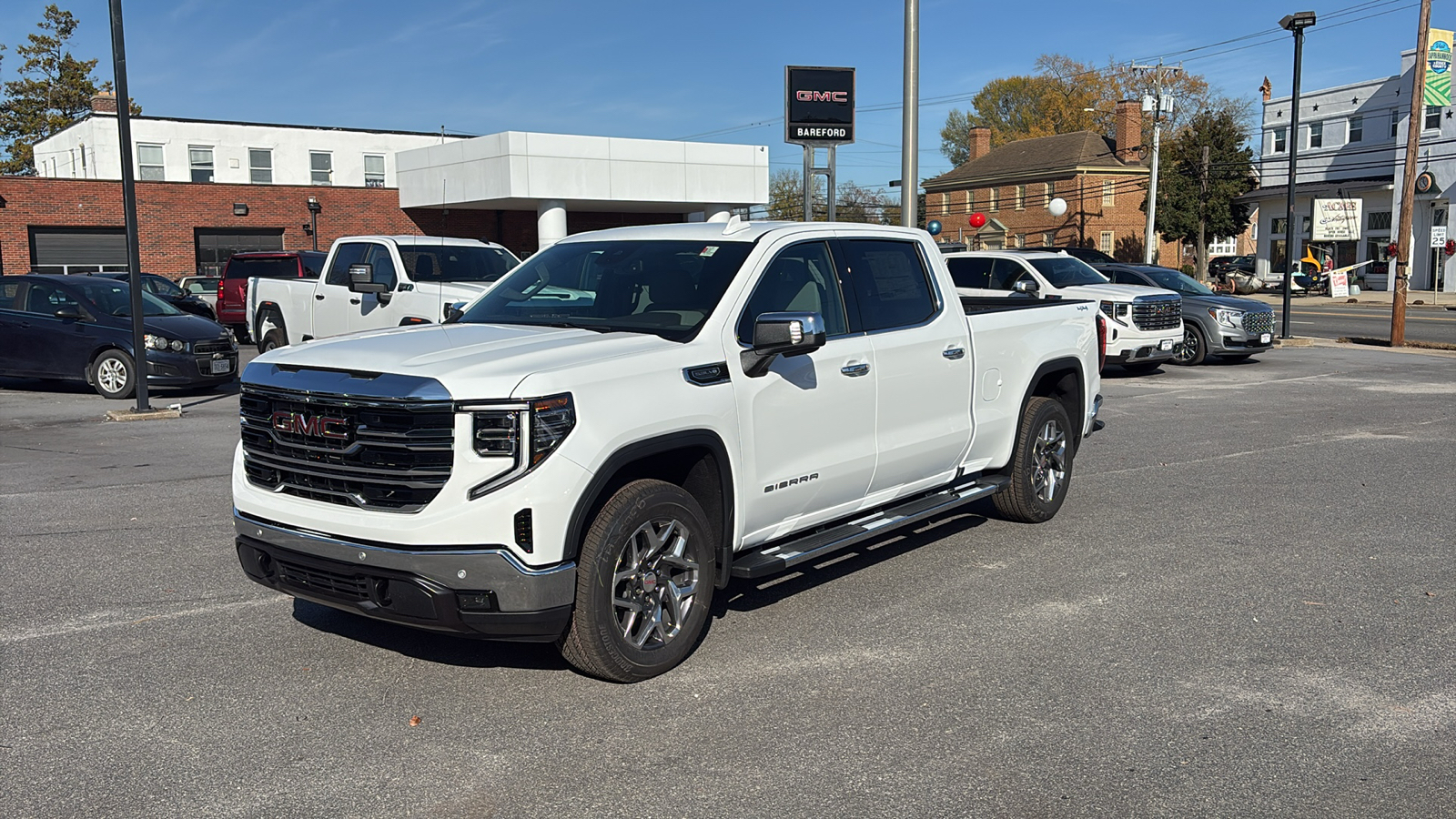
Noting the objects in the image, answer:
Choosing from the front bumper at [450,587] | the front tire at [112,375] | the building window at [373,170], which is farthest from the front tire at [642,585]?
the building window at [373,170]

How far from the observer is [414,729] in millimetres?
4496

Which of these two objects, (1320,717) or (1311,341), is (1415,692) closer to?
(1320,717)

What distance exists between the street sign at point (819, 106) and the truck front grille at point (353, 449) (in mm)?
15320

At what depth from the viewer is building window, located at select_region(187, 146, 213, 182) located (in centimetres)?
4522

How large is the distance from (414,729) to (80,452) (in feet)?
27.2

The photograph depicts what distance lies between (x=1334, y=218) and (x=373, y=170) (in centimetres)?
4295

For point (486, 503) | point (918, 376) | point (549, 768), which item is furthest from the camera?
point (918, 376)

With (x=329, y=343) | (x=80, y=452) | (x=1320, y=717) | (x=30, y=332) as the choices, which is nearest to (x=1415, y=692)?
(x=1320, y=717)

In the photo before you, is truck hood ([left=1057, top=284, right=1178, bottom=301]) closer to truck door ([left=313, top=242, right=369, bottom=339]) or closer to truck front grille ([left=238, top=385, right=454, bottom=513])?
truck door ([left=313, top=242, right=369, bottom=339])

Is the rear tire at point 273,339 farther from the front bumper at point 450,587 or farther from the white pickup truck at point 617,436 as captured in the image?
the front bumper at point 450,587

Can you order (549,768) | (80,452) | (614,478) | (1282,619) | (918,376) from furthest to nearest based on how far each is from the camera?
(80,452), (918,376), (1282,619), (614,478), (549,768)

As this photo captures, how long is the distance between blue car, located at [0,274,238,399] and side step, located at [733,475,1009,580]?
1168 cm

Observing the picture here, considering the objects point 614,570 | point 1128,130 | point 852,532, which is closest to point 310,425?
point 614,570

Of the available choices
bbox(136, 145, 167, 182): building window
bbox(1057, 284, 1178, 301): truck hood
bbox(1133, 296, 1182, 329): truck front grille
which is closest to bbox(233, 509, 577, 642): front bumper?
bbox(1057, 284, 1178, 301): truck hood
